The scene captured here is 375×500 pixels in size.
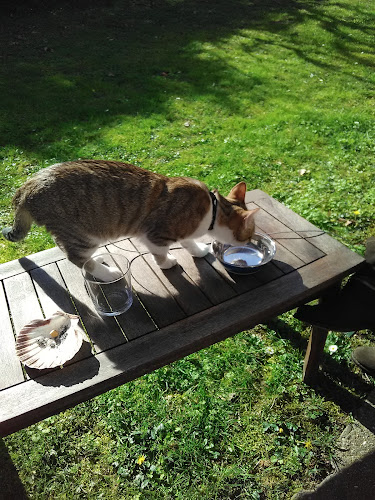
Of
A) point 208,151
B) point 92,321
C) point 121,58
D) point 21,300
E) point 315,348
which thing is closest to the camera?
point 92,321

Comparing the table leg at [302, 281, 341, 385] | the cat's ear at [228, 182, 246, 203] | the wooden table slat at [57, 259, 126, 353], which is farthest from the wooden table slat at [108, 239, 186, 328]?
the table leg at [302, 281, 341, 385]

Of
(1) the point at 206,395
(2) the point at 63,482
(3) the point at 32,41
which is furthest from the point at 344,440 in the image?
(3) the point at 32,41

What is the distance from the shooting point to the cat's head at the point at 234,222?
105 inches

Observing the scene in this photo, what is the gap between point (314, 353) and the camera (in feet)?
9.33

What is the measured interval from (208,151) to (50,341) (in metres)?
4.24

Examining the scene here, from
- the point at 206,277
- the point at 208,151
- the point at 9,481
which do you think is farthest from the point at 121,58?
the point at 9,481

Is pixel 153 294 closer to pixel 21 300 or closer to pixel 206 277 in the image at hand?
pixel 206 277

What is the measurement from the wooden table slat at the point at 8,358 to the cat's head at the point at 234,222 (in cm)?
144

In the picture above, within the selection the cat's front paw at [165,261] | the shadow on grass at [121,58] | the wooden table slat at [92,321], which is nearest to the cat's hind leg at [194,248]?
the cat's front paw at [165,261]

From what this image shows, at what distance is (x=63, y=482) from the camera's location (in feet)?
8.38

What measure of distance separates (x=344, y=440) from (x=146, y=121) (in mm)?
5201

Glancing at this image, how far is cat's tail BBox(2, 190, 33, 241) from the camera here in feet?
8.39

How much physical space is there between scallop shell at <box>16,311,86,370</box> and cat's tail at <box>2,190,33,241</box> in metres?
0.78

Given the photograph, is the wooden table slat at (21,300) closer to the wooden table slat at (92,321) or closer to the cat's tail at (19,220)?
the wooden table slat at (92,321)
